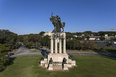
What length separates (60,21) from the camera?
1895 centimetres

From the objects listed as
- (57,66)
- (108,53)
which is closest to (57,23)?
(57,66)

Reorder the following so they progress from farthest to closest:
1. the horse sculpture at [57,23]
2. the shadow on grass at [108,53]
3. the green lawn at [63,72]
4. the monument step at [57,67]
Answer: the shadow on grass at [108,53] → the horse sculpture at [57,23] → the monument step at [57,67] → the green lawn at [63,72]

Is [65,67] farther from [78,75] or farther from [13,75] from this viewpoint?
[13,75]

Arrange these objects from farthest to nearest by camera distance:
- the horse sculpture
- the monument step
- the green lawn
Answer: the horse sculpture
the monument step
the green lawn

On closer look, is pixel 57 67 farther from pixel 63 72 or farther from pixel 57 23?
pixel 57 23

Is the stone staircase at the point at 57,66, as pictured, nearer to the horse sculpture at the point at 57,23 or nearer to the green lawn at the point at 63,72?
the green lawn at the point at 63,72

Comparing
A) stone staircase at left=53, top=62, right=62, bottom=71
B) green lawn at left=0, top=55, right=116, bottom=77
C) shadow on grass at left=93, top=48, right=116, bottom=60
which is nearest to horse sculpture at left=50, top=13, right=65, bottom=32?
stone staircase at left=53, top=62, right=62, bottom=71

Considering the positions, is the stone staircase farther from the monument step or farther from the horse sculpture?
the horse sculpture

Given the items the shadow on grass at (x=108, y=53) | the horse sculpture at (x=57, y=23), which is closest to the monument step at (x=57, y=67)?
the horse sculpture at (x=57, y=23)

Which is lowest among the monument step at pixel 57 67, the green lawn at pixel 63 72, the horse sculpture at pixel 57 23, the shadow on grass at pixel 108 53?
the shadow on grass at pixel 108 53

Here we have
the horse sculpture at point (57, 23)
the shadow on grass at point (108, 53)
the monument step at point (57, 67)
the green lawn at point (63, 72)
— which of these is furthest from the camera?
the shadow on grass at point (108, 53)

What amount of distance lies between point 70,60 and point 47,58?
5.85 meters

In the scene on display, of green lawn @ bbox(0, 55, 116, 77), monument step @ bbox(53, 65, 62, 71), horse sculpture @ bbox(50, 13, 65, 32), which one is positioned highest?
horse sculpture @ bbox(50, 13, 65, 32)

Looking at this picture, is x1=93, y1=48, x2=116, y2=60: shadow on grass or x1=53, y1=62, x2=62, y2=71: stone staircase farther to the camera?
x1=93, y1=48, x2=116, y2=60: shadow on grass
